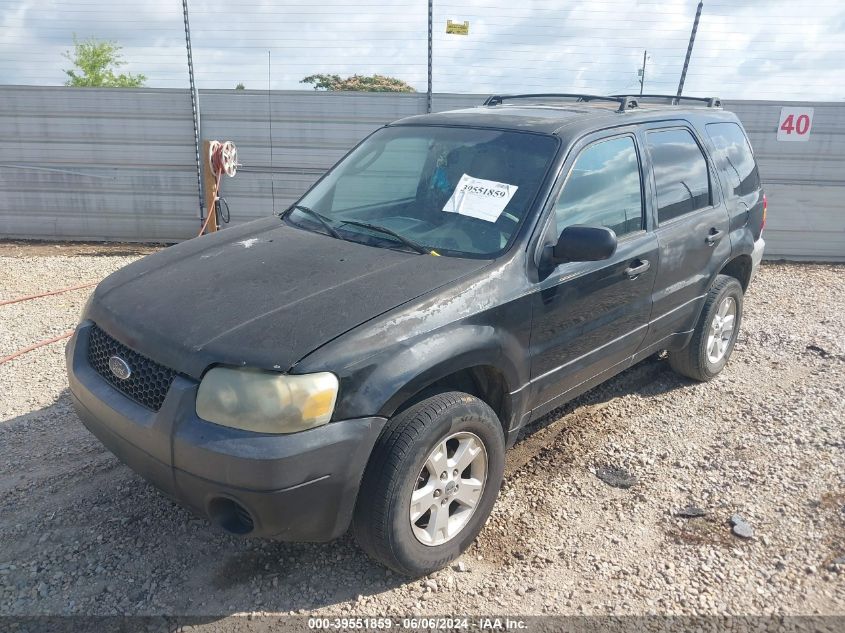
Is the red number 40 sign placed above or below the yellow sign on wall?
below

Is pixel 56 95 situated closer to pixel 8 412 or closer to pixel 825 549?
pixel 8 412

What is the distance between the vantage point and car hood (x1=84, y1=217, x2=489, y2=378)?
252cm

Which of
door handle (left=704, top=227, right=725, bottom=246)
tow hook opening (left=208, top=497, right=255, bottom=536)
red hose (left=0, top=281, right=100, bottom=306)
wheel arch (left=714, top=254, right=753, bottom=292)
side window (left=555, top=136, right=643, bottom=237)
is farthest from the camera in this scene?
red hose (left=0, top=281, right=100, bottom=306)

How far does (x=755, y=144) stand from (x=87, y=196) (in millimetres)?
9422

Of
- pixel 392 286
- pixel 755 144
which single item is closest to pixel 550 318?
pixel 392 286

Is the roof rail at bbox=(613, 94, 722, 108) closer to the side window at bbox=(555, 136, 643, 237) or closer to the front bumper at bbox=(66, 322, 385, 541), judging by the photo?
the side window at bbox=(555, 136, 643, 237)

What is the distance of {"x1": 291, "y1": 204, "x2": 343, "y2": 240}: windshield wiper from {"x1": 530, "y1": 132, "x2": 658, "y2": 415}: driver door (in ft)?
3.60

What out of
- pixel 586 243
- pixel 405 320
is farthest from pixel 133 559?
pixel 586 243

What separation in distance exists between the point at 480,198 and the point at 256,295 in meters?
1.23

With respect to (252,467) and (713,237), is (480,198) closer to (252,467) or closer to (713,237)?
(252,467)

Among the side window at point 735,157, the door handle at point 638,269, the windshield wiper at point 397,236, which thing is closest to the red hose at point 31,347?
the windshield wiper at point 397,236

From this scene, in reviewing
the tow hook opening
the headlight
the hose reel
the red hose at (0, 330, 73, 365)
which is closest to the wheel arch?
the headlight

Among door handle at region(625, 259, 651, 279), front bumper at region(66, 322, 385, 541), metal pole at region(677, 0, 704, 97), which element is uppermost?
metal pole at region(677, 0, 704, 97)

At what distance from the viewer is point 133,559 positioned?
9.78 ft
